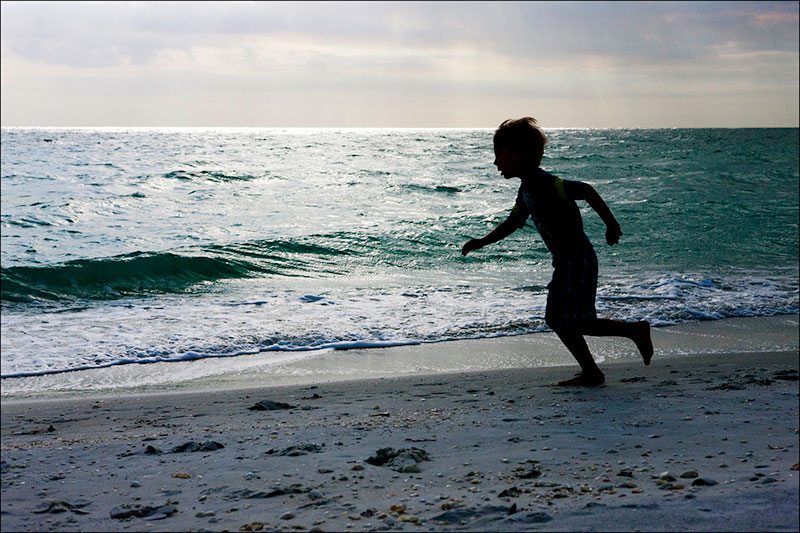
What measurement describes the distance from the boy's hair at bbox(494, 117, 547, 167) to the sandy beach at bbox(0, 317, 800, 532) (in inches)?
57.0

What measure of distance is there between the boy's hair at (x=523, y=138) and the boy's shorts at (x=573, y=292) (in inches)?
24.8

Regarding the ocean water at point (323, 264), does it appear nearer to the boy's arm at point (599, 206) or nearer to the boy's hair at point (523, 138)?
the boy's hair at point (523, 138)

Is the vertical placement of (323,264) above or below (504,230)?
below

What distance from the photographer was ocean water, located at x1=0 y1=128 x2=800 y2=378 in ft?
25.7

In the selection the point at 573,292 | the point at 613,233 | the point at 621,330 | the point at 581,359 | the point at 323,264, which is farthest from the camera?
the point at 323,264

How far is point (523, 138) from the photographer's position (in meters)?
4.63

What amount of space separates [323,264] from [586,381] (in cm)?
873

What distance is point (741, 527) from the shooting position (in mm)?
2266

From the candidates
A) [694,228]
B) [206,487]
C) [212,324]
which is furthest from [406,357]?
[694,228]

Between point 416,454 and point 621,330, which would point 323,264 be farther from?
point 416,454

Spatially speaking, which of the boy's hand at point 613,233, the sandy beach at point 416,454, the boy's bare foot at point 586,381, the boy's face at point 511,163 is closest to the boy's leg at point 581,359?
the boy's bare foot at point 586,381

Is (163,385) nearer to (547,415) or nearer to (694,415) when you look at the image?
(547,415)

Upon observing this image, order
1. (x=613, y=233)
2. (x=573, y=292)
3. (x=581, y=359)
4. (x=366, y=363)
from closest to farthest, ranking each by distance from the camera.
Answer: (x=613, y=233)
(x=573, y=292)
(x=581, y=359)
(x=366, y=363)

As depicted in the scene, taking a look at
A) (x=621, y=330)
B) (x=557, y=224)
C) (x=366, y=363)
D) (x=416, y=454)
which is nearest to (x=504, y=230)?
(x=557, y=224)
